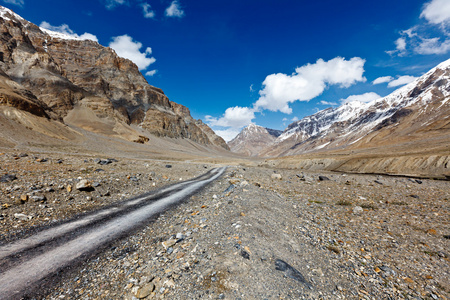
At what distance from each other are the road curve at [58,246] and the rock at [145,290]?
292 cm

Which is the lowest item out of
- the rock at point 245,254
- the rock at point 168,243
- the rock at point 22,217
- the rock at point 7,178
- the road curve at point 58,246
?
the road curve at point 58,246

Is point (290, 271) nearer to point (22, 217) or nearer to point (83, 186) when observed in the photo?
point (22, 217)

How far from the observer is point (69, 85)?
139m

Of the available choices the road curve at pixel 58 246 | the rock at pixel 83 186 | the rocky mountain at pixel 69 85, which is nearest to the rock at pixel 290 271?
the road curve at pixel 58 246

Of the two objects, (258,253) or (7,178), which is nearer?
(258,253)

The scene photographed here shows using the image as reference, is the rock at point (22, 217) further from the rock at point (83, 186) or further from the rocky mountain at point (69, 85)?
the rocky mountain at point (69, 85)

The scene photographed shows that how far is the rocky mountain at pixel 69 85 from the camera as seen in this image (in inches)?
4021

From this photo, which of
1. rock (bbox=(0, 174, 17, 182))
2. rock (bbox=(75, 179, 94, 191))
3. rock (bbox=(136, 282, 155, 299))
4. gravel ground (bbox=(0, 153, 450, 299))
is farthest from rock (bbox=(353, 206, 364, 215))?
rock (bbox=(0, 174, 17, 182))

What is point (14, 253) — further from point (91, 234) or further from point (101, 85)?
point (101, 85)

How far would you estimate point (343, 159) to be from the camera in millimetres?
54156

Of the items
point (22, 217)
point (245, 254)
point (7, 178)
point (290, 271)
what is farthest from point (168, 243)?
point (7, 178)

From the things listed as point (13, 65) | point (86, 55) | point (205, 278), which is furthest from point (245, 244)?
point (86, 55)

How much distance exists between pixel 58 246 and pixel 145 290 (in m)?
5.12

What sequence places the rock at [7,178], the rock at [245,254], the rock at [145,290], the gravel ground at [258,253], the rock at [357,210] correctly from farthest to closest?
the rock at [7,178] < the rock at [357,210] < the rock at [245,254] < the gravel ground at [258,253] < the rock at [145,290]
